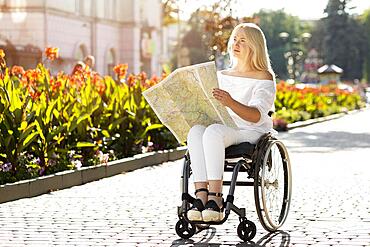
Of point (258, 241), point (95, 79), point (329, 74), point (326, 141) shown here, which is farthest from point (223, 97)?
point (329, 74)

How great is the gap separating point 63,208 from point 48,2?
36.0m

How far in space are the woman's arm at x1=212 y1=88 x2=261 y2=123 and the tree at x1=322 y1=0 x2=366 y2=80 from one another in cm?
10353

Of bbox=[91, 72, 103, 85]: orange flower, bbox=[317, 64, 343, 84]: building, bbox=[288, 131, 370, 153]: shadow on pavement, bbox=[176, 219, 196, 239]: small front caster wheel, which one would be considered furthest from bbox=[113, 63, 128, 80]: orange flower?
bbox=[317, 64, 343, 84]: building

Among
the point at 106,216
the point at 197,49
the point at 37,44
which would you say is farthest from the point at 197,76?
the point at 197,49

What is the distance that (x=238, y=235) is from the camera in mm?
7113

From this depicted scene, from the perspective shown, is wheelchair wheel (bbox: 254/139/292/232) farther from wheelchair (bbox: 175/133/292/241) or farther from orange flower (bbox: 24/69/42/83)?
orange flower (bbox: 24/69/42/83)

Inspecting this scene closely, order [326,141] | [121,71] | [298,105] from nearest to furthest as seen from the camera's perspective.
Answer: [121,71] → [326,141] → [298,105]

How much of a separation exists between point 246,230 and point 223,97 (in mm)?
910

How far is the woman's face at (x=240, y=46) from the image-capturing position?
7.29 metres

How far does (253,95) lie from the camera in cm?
731

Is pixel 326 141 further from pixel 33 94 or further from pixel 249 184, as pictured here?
pixel 249 184

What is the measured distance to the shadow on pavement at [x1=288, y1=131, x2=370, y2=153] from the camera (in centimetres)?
1889

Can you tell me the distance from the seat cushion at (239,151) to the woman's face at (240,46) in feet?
2.17

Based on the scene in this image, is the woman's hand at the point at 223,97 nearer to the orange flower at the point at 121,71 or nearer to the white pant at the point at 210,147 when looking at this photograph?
the white pant at the point at 210,147
